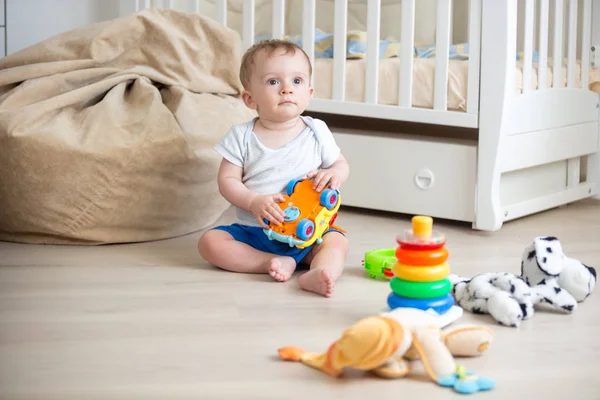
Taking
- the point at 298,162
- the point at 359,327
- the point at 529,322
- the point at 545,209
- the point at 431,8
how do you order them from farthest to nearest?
1. the point at 431,8
2. the point at 545,209
3. the point at 298,162
4. the point at 529,322
5. the point at 359,327

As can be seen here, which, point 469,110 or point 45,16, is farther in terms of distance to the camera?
point 45,16

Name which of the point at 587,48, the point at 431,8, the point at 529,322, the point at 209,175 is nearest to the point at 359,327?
the point at 529,322

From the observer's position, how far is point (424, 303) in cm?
140

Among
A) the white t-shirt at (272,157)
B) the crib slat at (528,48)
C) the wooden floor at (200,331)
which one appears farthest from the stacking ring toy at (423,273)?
the crib slat at (528,48)

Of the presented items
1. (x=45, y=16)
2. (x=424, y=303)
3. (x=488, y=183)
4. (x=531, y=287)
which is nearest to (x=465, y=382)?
(x=424, y=303)

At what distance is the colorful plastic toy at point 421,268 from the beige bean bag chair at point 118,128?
0.81 metres

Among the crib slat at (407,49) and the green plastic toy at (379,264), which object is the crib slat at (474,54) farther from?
the green plastic toy at (379,264)

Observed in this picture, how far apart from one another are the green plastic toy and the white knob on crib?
57cm

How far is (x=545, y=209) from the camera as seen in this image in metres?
2.53

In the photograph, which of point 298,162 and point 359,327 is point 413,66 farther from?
point 359,327

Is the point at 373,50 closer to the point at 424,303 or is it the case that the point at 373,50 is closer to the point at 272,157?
the point at 272,157

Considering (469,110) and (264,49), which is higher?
(264,49)

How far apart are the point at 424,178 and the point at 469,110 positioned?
0.76 ft

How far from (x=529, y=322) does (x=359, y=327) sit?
447 mm
